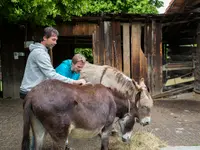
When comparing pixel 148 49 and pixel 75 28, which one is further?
pixel 148 49

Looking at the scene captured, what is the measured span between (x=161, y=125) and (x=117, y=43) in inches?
148

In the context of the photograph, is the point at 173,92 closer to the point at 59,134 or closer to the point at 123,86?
the point at 123,86

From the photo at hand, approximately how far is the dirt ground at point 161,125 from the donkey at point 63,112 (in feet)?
4.60

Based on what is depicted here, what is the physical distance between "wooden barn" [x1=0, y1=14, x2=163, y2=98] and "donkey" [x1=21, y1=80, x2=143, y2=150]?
547 cm

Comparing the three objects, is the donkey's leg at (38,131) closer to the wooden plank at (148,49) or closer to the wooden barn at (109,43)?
the wooden barn at (109,43)

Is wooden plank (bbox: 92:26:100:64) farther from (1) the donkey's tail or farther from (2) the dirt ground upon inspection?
(1) the donkey's tail

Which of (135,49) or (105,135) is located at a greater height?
(135,49)

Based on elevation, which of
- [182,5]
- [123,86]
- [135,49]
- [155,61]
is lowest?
[123,86]

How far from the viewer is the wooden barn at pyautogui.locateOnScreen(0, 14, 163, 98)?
851 centimetres

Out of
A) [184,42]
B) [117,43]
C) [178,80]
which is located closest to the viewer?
[117,43]

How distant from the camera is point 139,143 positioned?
4.39 metres

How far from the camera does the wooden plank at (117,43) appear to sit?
869cm

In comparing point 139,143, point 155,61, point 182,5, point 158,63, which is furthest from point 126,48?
point 139,143

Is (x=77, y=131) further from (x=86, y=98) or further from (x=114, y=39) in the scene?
(x=114, y=39)
